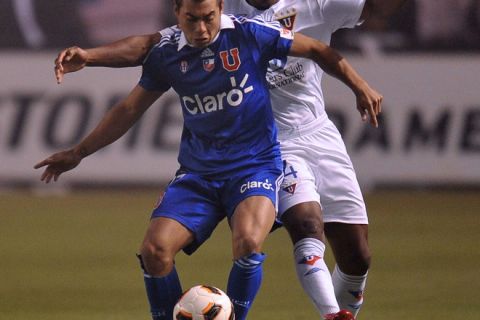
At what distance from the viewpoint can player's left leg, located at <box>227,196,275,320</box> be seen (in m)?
6.63

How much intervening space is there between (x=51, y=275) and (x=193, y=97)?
429 cm

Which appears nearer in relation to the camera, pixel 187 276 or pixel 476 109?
pixel 187 276

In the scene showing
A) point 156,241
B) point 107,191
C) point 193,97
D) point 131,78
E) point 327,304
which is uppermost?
point 193,97

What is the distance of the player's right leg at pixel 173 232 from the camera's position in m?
6.63

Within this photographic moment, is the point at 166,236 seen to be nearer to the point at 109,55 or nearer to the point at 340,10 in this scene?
the point at 109,55

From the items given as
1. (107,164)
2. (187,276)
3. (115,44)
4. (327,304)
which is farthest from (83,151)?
(107,164)

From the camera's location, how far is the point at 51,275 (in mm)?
10812

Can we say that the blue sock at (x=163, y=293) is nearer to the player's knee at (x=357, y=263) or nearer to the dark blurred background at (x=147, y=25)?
the player's knee at (x=357, y=263)

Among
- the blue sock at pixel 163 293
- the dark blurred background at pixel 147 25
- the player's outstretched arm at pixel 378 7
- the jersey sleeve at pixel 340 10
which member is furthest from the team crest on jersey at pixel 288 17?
the dark blurred background at pixel 147 25

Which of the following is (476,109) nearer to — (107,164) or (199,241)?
(107,164)

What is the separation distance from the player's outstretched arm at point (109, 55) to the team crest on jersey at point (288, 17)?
0.91 m

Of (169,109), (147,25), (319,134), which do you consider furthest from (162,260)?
(147,25)

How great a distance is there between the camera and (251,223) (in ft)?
21.9

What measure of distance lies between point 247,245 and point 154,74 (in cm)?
113
